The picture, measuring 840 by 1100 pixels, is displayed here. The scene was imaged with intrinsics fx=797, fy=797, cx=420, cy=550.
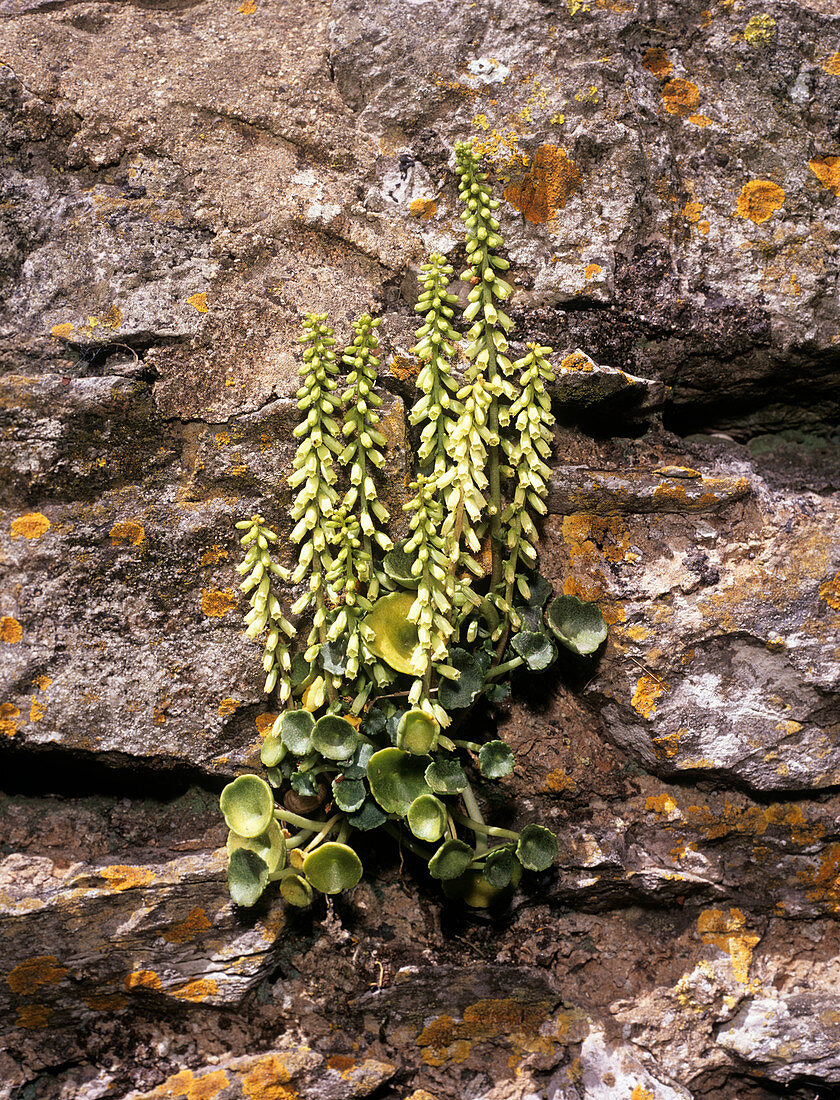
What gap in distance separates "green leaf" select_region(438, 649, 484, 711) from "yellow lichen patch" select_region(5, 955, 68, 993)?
1.30m

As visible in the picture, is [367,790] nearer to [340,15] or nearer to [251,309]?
[251,309]

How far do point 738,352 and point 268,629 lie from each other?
1.68 meters

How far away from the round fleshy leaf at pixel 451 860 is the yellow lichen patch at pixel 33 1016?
1191 mm

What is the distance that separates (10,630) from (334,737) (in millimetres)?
1007

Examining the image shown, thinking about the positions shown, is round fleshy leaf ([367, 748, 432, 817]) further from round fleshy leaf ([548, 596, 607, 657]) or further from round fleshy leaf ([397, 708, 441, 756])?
round fleshy leaf ([548, 596, 607, 657])

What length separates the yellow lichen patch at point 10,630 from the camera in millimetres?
2307

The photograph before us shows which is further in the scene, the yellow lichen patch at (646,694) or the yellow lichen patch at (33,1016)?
the yellow lichen patch at (646,694)

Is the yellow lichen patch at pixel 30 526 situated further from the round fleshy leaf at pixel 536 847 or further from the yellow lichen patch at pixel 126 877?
the round fleshy leaf at pixel 536 847

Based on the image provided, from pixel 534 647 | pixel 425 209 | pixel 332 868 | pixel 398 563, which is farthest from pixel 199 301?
pixel 332 868

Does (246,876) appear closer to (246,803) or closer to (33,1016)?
(246,803)

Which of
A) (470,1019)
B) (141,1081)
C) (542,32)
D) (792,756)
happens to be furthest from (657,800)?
(542,32)

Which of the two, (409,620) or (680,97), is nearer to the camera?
(409,620)

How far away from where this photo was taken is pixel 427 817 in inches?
80.7

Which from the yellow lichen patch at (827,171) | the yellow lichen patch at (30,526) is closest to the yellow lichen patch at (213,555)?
the yellow lichen patch at (30,526)
